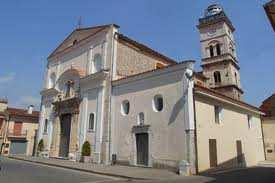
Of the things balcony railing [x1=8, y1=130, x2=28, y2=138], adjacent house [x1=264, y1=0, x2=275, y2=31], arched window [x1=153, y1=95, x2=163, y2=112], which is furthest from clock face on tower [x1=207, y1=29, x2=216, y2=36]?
adjacent house [x1=264, y1=0, x2=275, y2=31]

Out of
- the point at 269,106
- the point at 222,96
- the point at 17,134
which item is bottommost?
the point at 17,134

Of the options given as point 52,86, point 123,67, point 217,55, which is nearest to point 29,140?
point 52,86

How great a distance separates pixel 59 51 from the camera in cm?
2717

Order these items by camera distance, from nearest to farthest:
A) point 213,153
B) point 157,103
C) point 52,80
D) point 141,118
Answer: point 213,153, point 157,103, point 141,118, point 52,80

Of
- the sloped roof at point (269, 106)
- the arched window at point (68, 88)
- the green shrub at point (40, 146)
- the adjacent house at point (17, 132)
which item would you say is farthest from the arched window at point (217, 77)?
the adjacent house at point (17, 132)

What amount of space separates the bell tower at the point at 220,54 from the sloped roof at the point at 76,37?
20689 millimetres

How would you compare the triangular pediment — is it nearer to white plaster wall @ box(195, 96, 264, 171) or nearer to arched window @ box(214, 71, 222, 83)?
white plaster wall @ box(195, 96, 264, 171)

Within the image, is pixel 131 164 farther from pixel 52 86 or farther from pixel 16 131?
pixel 16 131

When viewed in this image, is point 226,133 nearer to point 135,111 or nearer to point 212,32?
point 135,111

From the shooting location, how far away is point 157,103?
53.0 ft

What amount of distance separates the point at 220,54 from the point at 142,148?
27.6 metres

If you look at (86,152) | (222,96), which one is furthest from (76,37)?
(222,96)

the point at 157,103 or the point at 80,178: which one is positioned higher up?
the point at 157,103

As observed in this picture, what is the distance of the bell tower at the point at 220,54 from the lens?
37344mm
